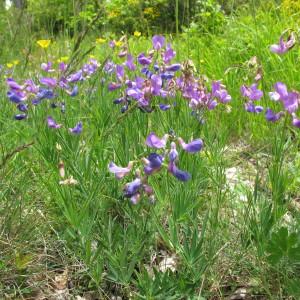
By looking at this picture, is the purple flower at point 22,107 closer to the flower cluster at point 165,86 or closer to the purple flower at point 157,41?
the flower cluster at point 165,86

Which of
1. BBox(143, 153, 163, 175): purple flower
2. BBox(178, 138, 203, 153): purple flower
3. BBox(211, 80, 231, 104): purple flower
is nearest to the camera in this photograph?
BBox(143, 153, 163, 175): purple flower

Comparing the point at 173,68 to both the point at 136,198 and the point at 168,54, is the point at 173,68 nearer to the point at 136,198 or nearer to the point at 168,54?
the point at 168,54

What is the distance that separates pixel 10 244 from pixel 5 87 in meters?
1.94

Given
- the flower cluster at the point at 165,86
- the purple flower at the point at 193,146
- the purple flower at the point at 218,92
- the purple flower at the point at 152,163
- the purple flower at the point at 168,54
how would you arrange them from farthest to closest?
the purple flower at the point at 168,54 < the purple flower at the point at 218,92 < the flower cluster at the point at 165,86 < the purple flower at the point at 193,146 < the purple flower at the point at 152,163

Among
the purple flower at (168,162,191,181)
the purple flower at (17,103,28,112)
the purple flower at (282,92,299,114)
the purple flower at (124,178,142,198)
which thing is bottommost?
the purple flower at (124,178,142,198)

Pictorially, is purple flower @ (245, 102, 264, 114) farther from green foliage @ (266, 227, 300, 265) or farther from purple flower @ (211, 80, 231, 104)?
green foliage @ (266, 227, 300, 265)

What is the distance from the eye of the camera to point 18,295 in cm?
166

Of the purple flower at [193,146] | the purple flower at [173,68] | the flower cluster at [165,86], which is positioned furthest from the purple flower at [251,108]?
the purple flower at [193,146]

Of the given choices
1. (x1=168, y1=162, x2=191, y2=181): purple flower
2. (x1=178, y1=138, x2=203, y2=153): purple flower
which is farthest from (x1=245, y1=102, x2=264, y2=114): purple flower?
(x1=168, y1=162, x2=191, y2=181): purple flower

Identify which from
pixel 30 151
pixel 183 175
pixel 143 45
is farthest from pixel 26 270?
pixel 143 45

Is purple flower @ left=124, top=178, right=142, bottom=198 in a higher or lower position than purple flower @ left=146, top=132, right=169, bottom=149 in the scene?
lower

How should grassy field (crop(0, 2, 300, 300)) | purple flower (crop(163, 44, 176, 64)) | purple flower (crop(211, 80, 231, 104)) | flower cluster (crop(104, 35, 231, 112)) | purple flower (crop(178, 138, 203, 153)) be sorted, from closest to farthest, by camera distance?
purple flower (crop(178, 138, 203, 153)), grassy field (crop(0, 2, 300, 300)), flower cluster (crop(104, 35, 231, 112)), purple flower (crop(211, 80, 231, 104)), purple flower (crop(163, 44, 176, 64))

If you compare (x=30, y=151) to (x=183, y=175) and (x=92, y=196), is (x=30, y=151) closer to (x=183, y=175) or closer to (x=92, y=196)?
(x=92, y=196)

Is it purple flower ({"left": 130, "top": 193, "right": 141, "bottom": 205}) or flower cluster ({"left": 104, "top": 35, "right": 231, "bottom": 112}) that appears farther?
flower cluster ({"left": 104, "top": 35, "right": 231, "bottom": 112})
